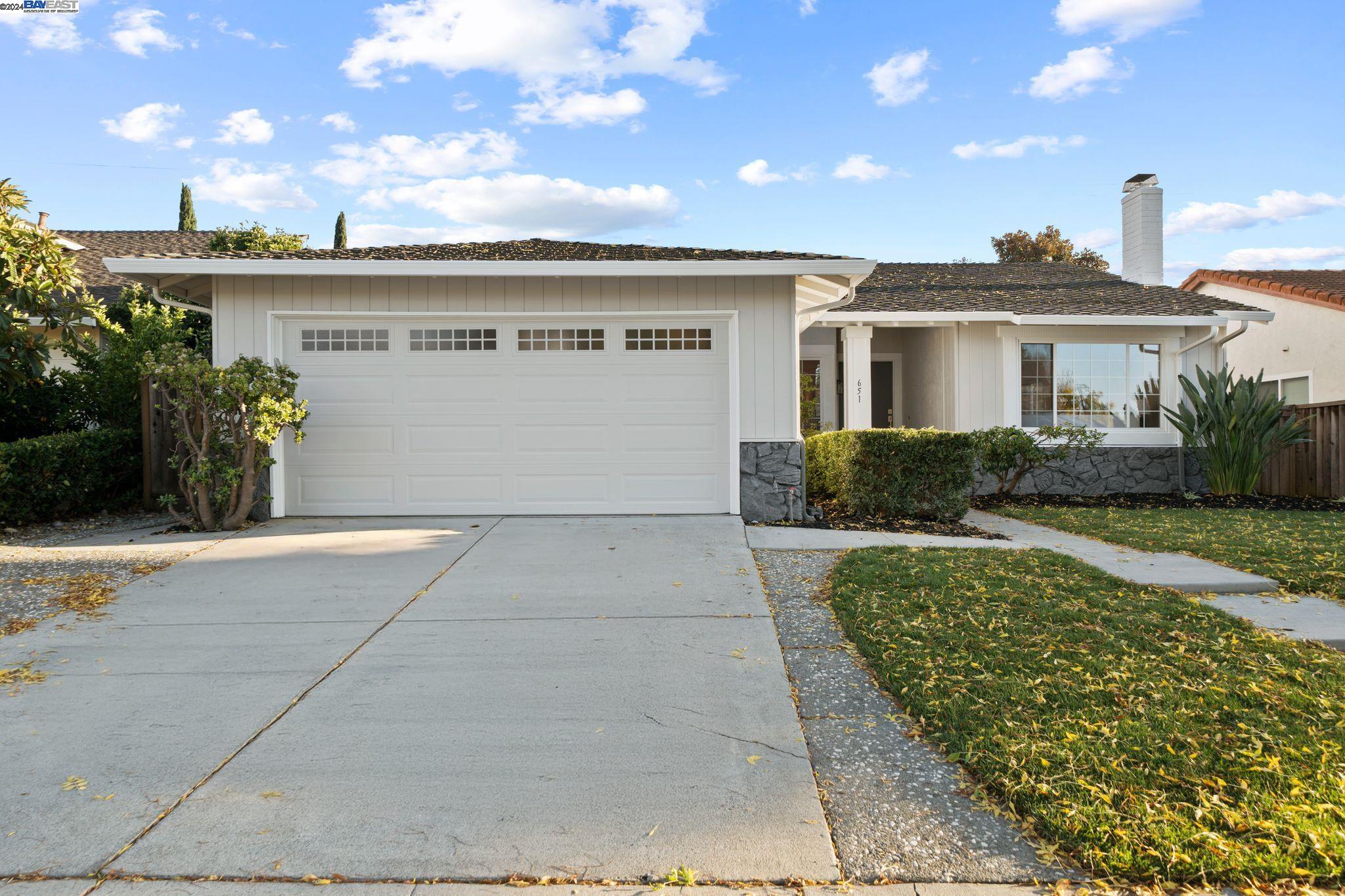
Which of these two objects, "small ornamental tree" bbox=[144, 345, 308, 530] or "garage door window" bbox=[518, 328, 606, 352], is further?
"garage door window" bbox=[518, 328, 606, 352]

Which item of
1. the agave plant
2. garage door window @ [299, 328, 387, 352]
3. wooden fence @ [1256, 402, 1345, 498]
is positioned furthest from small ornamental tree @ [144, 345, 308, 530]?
wooden fence @ [1256, 402, 1345, 498]

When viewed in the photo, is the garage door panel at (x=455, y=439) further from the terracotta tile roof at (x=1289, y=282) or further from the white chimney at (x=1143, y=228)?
the terracotta tile roof at (x=1289, y=282)

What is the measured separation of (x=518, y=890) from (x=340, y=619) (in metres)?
3.27

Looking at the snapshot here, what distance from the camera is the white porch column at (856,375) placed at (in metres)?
13.4

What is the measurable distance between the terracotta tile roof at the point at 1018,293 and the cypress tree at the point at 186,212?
16.4m

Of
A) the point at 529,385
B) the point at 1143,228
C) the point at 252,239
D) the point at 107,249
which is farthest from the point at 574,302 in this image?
the point at 107,249

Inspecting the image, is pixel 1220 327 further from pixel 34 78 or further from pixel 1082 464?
pixel 34 78

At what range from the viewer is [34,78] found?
11484 millimetres

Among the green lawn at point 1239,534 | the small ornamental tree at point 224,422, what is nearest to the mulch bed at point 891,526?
the green lawn at point 1239,534

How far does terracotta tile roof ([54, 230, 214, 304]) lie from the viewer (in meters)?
14.0

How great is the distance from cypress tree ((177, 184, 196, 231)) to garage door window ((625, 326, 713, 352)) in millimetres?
16351

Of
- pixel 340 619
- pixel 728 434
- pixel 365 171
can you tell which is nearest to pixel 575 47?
pixel 365 171

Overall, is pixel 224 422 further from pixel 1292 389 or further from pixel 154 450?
pixel 1292 389

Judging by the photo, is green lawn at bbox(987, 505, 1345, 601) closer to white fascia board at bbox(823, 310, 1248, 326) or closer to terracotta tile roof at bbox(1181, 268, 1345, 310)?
white fascia board at bbox(823, 310, 1248, 326)
